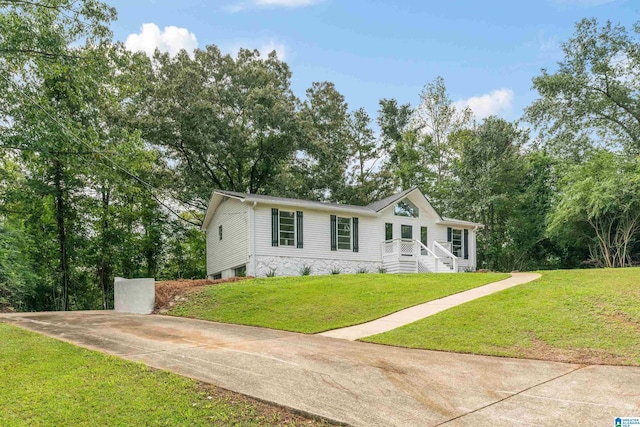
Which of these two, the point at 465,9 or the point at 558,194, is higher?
the point at 465,9

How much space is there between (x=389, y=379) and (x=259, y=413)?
1984mm

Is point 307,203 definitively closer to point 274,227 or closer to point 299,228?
point 299,228

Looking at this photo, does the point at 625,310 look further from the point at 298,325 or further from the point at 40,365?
the point at 40,365

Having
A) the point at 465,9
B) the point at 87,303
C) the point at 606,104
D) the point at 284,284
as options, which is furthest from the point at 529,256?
the point at 87,303

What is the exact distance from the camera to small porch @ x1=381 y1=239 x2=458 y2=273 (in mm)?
21203

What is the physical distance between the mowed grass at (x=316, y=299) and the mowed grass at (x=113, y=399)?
4817 mm

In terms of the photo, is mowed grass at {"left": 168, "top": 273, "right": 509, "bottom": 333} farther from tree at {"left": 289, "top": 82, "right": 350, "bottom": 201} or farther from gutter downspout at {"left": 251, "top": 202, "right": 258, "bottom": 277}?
tree at {"left": 289, "top": 82, "right": 350, "bottom": 201}

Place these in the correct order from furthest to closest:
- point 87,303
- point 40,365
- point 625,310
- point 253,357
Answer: point 87,303, point 625,310, point 253,357, point 40,365

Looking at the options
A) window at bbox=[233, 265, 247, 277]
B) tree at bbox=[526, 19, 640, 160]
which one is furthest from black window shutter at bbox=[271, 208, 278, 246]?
tree at bbox=[526, 19, 640, 160]

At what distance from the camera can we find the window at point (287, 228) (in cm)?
1930

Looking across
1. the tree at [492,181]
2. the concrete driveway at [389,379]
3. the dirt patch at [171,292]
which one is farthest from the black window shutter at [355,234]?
the concrete driveway at [389,379]

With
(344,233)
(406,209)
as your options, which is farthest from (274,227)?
(406,209)

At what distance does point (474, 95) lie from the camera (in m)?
33.0

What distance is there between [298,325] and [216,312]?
123 inches
